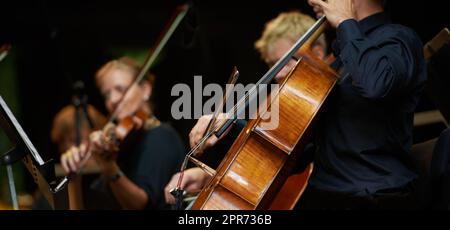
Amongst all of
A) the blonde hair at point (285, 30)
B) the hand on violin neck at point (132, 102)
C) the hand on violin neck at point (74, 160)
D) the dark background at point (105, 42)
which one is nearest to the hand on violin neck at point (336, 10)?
the blonde hair at point (285, 30)

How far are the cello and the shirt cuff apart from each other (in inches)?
4.0

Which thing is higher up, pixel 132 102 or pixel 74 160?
pixel 132 102

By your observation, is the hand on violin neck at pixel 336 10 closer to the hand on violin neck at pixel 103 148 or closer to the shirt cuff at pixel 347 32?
the shirt cuff at pixel 347 32

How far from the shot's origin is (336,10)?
2168 mm

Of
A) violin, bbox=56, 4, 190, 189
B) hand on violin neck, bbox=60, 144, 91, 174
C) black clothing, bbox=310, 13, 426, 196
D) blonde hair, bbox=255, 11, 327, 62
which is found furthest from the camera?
hand on violin neck, bbox=60, 144, 91, 174

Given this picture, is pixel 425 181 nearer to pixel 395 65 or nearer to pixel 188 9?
pixel 395 65

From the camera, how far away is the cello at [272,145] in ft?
6.93

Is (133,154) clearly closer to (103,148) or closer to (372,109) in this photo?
(103,148)

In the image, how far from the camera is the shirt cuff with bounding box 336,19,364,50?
82.7 inches

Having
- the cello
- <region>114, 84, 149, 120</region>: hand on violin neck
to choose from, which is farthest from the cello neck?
<region>114, 84, 149, 120</region>: hand on violin neck

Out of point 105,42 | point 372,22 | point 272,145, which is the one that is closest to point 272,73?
point 272,145

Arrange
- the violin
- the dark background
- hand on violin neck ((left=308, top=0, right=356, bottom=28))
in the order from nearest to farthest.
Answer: hand on violin neck ((left=308, top=0, right=356, bottom=28))
the violin
the dark background

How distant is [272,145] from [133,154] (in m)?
1.20

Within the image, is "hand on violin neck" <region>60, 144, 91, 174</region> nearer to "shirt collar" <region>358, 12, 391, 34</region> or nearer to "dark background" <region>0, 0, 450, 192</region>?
"dark background" <region>0, 0, 450, 192</region>
